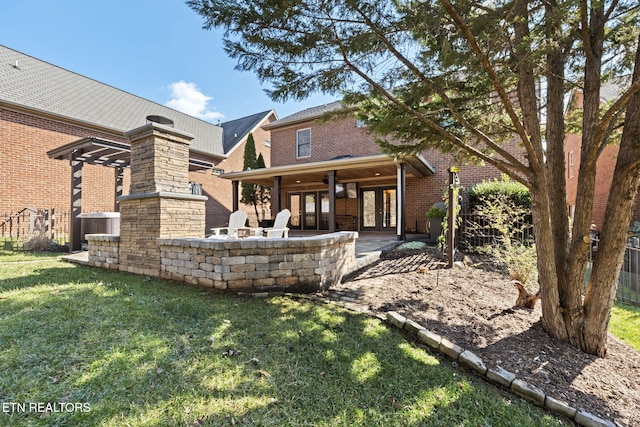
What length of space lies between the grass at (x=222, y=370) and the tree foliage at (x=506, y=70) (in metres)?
1.80

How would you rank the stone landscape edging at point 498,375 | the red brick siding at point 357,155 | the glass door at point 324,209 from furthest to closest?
1. the glass door at point 324,209
2. the red brick siding at point 357,155
3. the stone landscape edging at point 498,375

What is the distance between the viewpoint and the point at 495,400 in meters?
2.19

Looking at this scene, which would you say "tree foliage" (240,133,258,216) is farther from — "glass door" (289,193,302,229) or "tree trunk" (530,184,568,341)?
"tree trunk" (530,184,568,341)

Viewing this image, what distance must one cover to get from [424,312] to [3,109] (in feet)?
47.6

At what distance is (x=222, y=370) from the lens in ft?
7.09

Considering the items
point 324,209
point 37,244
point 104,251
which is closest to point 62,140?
point 37,244

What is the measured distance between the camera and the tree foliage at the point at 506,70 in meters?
2.75

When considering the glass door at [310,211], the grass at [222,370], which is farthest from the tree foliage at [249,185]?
the grass at [222,370]

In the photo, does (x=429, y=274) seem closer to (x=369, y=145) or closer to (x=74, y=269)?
(x=74, y=269)

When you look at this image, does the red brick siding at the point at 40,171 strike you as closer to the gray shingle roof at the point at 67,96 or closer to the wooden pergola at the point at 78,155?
the gray shingle roof at the point at 67,96

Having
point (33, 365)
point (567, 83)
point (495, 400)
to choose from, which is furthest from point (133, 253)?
point (567, 83)

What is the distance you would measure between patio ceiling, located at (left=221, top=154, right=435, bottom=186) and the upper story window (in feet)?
5.39

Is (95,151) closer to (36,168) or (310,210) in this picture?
(36,168)

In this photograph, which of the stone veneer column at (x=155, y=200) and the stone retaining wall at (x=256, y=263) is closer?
the stone retaining wall at (x=256, y=263)
